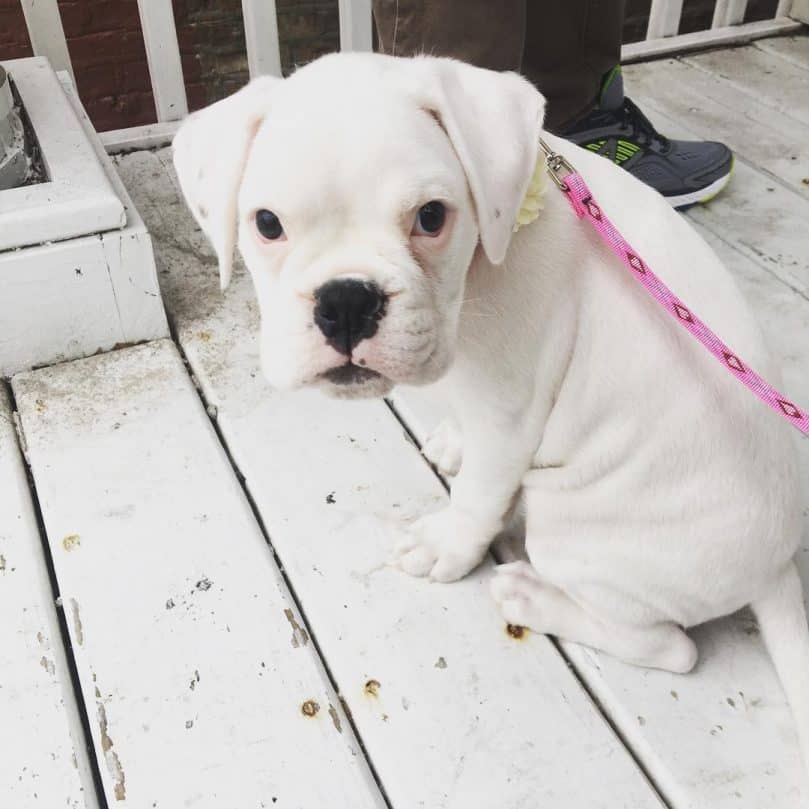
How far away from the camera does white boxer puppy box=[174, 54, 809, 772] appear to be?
89 centimetres

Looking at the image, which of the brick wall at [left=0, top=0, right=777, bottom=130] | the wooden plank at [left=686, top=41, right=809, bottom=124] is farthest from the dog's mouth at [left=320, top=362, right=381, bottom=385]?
the brick wall at [left=0, top=0, right=777, bottom=130]

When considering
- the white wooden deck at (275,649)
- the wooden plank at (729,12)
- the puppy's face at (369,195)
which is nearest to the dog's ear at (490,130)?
the puppy's face at (369,195)

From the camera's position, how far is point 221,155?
3.06 ft

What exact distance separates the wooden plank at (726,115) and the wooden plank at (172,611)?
5.16ft

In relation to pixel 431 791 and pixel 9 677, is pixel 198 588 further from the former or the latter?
pixel 431 791

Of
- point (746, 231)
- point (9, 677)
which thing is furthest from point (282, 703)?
point (746, 231)

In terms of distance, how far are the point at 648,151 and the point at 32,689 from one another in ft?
5.57

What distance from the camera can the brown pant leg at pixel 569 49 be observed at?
2033mm

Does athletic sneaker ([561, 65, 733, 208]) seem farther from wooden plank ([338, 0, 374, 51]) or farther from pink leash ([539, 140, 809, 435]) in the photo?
pink leash ([539, 140, 809, 435])

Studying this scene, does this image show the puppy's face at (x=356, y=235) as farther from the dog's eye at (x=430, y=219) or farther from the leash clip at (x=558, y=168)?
the leash clip at (x=558, y=168)

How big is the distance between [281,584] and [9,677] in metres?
0.37

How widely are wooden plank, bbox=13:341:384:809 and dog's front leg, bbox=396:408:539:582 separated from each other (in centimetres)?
20

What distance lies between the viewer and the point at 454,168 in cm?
90

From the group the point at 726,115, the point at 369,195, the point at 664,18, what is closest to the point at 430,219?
the point at 369,195
